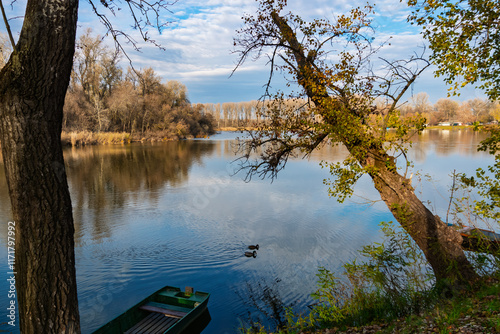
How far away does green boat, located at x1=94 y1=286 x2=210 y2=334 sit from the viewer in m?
5.58

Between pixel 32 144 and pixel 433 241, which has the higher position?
pixel 32 144

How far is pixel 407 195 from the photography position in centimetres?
593

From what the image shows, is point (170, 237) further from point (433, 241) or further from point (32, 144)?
point (32, 144)

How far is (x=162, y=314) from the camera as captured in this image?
20.4 ft

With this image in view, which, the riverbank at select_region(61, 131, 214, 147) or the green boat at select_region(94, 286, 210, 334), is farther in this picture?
the riverbank at select_region(61, 131, 214, 147)

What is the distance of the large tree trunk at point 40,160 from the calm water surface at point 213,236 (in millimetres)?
3940

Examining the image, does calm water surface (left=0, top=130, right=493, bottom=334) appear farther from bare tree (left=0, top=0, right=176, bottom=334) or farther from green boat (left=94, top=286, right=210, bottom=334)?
bare tree (left=0, top=0, right=176, bottom=334)

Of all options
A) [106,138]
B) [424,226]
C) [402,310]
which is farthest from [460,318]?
[106,138]

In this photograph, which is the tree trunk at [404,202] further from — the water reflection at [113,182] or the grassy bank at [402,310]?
the water reflection at [113,182]

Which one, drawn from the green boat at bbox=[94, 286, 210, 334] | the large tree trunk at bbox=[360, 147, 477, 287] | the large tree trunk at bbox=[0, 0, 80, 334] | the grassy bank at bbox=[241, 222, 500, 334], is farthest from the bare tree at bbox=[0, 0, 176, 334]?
the large tree trunk at bbox=[360, 147, 477, 287]

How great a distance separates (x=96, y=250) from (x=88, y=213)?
3991mm

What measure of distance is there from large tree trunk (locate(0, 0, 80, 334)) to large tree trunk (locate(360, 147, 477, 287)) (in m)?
4.75

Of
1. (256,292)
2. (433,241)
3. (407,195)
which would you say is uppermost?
(407,195)

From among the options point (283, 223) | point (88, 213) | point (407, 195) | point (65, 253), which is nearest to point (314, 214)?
point (283, 223)
